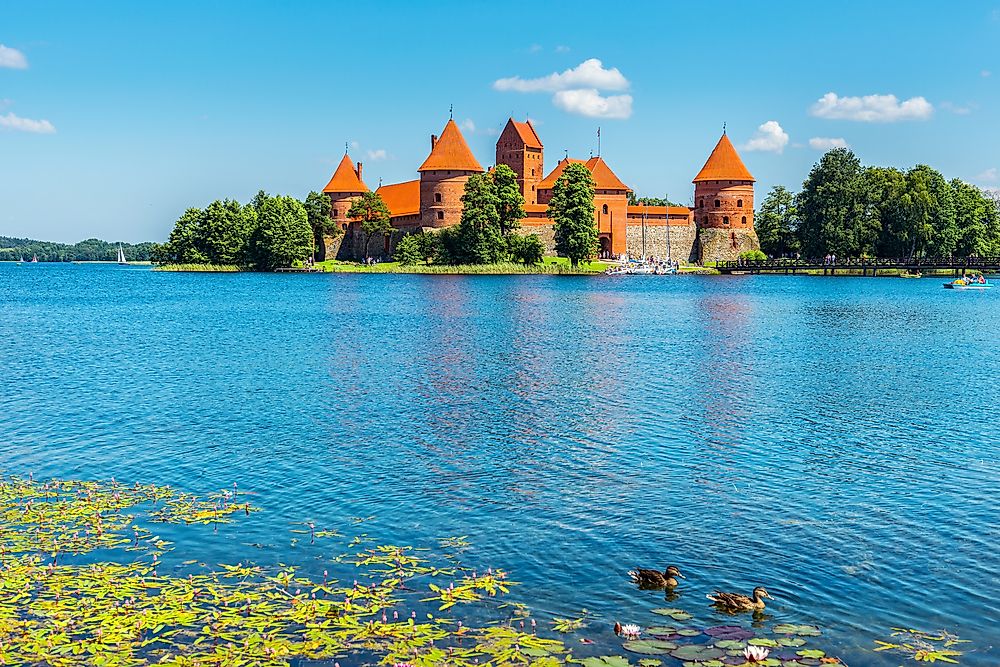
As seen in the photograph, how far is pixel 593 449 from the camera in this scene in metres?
14.0

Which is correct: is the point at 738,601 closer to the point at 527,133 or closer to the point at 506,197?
the point at 506,197

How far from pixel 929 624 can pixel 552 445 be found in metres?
7.25

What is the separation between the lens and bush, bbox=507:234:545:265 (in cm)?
8650

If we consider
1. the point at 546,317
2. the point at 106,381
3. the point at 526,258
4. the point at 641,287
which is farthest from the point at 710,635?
the point at 526,258

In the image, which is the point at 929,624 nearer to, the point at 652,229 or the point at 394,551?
the point at 394,551

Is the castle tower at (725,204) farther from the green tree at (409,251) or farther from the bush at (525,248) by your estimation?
the green tree at (409,251)

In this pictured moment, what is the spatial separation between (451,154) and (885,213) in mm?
42844

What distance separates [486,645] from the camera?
6.99 meters

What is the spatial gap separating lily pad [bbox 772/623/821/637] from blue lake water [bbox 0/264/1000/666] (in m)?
0.15

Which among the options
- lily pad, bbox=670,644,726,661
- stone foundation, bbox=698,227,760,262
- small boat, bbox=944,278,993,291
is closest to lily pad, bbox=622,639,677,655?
lily pad, bbox=670,644,726,661

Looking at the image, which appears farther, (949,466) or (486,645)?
(949,466)

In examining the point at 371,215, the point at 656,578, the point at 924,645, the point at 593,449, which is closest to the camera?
the point at 924,645

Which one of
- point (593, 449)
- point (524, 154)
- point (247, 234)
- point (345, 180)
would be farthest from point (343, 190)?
point (593, 449)

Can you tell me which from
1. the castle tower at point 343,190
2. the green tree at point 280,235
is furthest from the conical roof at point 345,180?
the green tree at point 280,235
